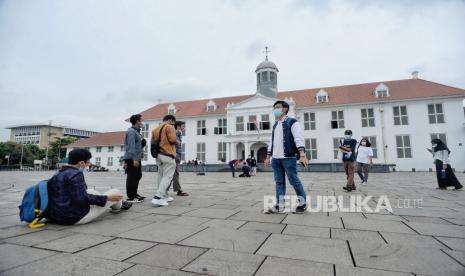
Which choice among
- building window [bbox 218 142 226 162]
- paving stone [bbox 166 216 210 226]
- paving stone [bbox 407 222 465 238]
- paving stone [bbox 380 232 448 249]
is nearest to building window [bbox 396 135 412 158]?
building window [bbox 218 142 226 162]

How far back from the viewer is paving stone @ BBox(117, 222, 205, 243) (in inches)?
95.3

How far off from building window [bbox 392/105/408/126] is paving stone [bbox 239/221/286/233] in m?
26.1

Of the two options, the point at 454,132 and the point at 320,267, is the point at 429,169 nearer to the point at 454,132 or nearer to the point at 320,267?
the point at 454,132

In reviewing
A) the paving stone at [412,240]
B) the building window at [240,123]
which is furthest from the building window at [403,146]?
the paving stone at [412,240]

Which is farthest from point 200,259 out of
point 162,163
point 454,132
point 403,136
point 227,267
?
point 454,132

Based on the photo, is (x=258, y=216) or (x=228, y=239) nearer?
(x=228, y=239)

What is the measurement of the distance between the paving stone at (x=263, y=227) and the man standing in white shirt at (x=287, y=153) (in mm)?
684

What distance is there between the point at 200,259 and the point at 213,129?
94.3 ft

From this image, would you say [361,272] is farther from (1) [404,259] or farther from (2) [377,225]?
(2) [377,225]

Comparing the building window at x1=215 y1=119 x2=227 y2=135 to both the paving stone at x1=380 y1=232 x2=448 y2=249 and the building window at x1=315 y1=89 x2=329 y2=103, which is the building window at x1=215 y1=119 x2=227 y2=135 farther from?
the paving stone at x1=380 y1=232 x2=448 y2=249

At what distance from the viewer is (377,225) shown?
9.47ft

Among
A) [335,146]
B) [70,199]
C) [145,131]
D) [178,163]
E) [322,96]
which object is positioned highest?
[322,96]

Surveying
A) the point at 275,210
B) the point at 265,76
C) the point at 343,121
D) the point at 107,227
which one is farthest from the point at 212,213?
the point at 265,76

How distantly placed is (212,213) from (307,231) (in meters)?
1.55
